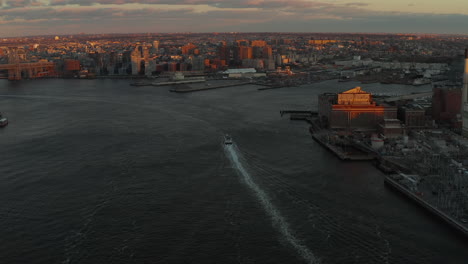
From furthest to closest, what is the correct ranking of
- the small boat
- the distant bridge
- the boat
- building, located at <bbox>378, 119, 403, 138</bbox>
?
1. the distant bridge
2. the small boat
3. building, located at <bbox>378, 119, 403, 138</bbox>
4. the boat

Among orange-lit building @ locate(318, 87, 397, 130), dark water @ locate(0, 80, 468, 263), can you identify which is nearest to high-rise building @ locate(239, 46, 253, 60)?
dark water @ locate(0, 80, 468, 263)

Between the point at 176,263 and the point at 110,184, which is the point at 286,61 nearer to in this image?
the point at 110,184

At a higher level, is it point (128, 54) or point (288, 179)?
point (128, 54)

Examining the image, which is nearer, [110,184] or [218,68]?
[110,184]

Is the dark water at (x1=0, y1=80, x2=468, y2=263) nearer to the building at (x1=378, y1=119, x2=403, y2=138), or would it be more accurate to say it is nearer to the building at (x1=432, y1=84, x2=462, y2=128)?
the building at (x1=378, y1=119, x2=403, y2=138)

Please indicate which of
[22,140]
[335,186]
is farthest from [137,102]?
[335,186]

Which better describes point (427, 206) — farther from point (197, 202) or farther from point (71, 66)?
point (71, 66)

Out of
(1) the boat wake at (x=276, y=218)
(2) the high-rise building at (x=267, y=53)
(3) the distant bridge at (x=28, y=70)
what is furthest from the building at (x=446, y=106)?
(3) the distant bridge at (x=28, y=70)
